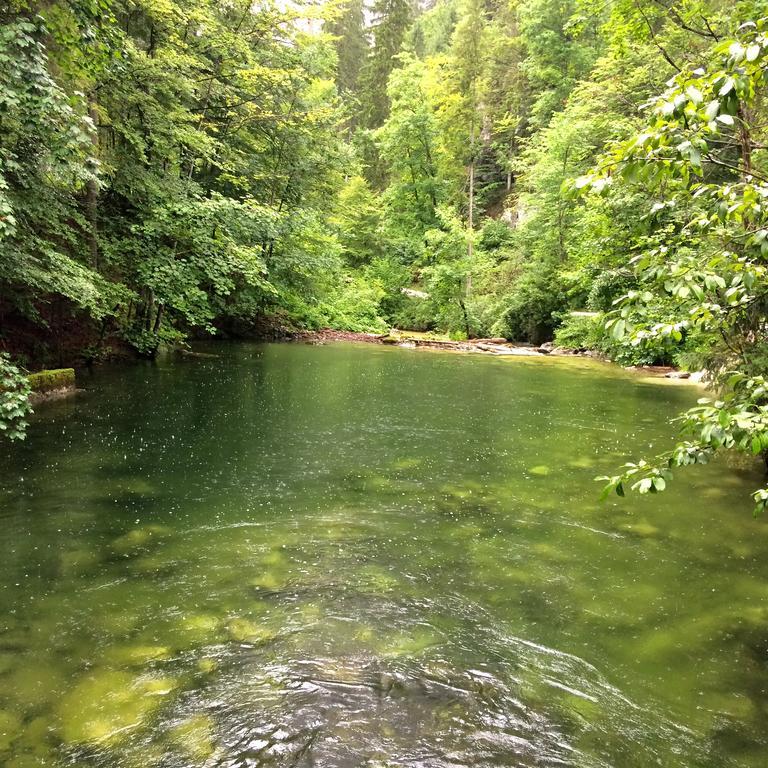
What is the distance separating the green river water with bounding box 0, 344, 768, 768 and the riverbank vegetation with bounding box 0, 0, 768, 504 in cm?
131

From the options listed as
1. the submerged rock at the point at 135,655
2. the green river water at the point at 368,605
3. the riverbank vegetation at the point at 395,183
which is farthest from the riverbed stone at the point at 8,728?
the riverbank vegetation at the point at 395,183

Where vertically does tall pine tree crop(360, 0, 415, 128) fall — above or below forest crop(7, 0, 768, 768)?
above

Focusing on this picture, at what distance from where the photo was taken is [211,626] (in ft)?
12.3

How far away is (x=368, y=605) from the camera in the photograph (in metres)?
A: 4.08

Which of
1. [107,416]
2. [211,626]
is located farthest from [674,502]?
[107,416]

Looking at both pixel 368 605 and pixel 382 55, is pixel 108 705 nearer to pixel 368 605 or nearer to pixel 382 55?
pixel 368 605

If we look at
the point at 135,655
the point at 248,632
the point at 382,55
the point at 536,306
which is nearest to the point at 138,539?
the point at 135,655

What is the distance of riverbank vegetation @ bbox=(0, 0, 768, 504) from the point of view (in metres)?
2.73

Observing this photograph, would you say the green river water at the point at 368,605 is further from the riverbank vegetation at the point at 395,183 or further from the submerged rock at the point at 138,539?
the riverbank vegetation at the point at 395,183

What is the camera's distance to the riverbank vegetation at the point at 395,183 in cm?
273

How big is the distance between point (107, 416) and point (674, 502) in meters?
8.50

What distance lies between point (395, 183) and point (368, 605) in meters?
39.1

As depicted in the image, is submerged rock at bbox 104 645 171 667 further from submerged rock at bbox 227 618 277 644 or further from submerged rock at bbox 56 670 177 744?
submerged rock at bbox 227 618 277 644

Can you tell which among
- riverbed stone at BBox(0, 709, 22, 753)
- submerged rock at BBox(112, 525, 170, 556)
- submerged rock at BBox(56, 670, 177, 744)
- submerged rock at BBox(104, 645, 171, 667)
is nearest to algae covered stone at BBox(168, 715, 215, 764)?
submerged rock at BBox(56, 670, 177, 744)
